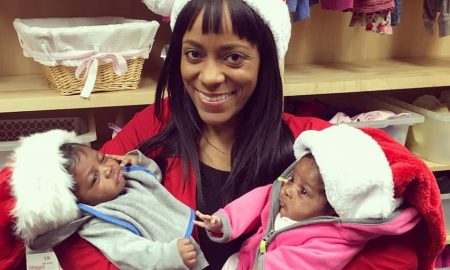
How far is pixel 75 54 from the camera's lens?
1.45 meters

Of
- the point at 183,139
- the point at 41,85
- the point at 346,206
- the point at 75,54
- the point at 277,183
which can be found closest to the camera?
the point at 346,206

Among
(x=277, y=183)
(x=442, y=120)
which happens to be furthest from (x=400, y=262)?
(x=442, y=120)

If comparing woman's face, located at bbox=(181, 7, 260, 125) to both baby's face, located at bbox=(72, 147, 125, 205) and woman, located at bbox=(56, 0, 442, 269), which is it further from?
baby's face, located at bbox=(72, 147, 125, 205)

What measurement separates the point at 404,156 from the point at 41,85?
1.19 meters

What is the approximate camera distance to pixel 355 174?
0.92m

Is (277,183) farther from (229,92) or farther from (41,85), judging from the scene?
(41,85)

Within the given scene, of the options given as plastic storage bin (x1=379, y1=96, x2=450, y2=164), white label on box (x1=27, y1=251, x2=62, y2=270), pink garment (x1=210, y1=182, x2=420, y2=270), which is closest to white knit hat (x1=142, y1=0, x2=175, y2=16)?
pink garment (x1=210, y1=182, x2=420, y2=270)

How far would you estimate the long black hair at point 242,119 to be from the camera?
109cm

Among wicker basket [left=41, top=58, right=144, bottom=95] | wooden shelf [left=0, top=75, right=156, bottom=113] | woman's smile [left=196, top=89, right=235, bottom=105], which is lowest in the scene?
wooden shelf [left=0, top=75, right=156, bottom=113]

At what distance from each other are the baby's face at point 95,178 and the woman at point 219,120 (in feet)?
0.31

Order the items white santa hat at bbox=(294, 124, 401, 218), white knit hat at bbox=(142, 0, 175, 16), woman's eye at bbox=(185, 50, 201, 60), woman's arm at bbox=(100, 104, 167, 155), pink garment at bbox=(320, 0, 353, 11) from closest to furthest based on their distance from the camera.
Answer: white santa hat at bbox=(294, 124, 401, 218) < woman's eye at bbox=(185, 50, 201, 60) < woman's arm at bbox=(100, 104, 167, 155) < white knit hat at bbox=(142, 0, 175, 16) < pink garment at bbox=(320, 0, 353, 11)

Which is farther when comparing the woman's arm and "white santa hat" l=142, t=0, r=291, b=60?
the woman's arm

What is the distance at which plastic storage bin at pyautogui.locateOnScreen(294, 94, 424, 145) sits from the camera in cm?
171

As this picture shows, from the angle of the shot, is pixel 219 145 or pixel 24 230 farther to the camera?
pixel 219 145
